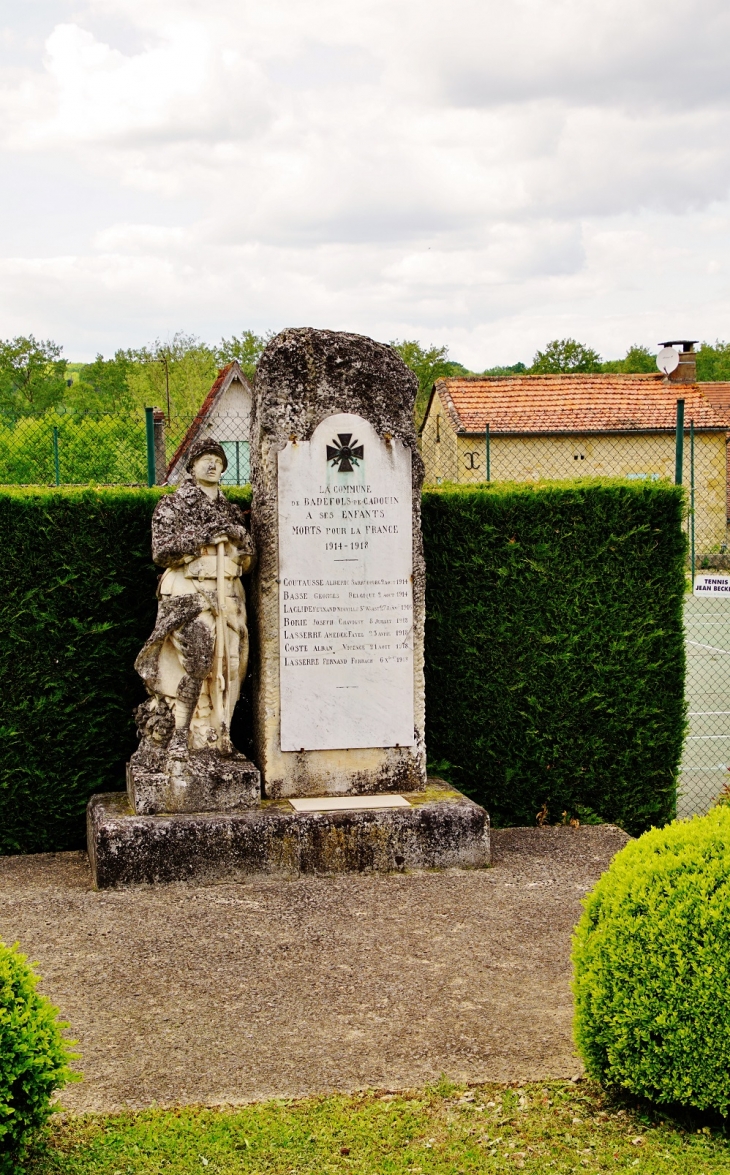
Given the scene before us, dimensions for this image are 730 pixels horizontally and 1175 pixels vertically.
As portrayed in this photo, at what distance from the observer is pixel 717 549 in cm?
2772

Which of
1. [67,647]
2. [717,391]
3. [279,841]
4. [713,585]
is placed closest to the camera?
[279,841]

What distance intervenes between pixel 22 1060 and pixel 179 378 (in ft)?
98.9

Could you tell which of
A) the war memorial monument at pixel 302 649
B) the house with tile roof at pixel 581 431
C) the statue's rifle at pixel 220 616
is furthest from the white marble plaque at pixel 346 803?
the house with tile roof at pixel 581 431

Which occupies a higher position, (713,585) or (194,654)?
(713,585)

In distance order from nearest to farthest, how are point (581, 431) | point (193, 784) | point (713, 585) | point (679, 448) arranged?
1. point (193, 784)
2. point (713, 585)
3. point (679, 448)
4. point (581, 431)

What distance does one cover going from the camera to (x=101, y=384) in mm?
44719

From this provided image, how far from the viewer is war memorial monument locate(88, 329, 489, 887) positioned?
661cm

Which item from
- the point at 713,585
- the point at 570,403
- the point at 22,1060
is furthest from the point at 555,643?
the point at 570,403

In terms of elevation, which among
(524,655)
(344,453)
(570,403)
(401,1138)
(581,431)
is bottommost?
(401,1138)

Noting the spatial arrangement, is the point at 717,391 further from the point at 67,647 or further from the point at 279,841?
the point at 279,841

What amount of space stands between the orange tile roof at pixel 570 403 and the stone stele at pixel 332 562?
21.6m

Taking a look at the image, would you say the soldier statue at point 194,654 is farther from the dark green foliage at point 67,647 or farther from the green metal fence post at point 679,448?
the green metal fence post at point 679,448

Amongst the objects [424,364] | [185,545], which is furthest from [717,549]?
[185,545]

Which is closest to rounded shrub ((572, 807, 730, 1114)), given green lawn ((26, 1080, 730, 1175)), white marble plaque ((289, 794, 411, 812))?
green lawn ((26, 1080, 730, 1175))
